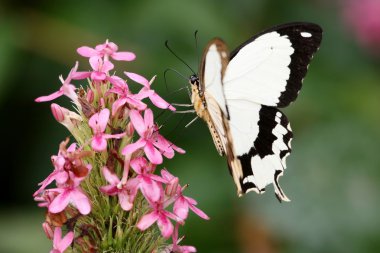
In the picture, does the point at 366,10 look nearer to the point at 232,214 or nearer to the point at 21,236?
the point at 232,214

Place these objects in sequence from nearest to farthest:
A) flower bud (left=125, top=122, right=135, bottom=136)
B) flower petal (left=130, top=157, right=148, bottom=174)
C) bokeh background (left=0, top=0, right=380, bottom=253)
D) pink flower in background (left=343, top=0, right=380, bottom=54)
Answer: flower petal (left=130, top=157, right=148, bottom=174)
flower bud (left=125, top=122, right=135, bottom=136)
bokeh background (left=0, top=0, right=380, bottom=253)
pink flower in background (left=343, top=0, right=380, bottom=54)

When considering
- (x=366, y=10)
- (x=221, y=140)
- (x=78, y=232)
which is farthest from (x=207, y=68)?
(x=366, y=10)

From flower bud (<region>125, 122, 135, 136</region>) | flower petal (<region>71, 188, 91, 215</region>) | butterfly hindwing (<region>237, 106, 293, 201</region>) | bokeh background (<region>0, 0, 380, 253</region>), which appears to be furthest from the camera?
bokeh background (<region>0, 0, 380, 253</region>)

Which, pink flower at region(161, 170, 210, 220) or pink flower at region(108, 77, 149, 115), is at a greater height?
pink flower at region(108, 77, 149, 115)

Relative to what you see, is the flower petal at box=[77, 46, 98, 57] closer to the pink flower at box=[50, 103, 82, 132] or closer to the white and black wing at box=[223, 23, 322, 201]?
the pink flower at box=[50, 103, 82, 132]

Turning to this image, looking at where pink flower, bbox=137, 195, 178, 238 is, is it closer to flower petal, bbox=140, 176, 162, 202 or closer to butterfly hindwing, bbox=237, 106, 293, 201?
flower petal, bbox=140, 176, 162, 202

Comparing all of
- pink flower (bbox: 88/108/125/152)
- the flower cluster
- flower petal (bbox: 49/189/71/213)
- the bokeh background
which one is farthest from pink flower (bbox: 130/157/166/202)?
the bokeh background

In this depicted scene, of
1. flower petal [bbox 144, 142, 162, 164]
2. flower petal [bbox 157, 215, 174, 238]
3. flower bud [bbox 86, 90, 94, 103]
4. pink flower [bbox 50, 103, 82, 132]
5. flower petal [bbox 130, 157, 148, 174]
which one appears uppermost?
flower bud [bbox 86, 90, 94, 103]

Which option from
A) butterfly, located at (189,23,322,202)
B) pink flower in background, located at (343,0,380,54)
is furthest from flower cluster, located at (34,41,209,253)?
pink flower in background, located at (343,0,380,54)

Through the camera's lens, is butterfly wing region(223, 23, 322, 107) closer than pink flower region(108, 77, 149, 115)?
No
